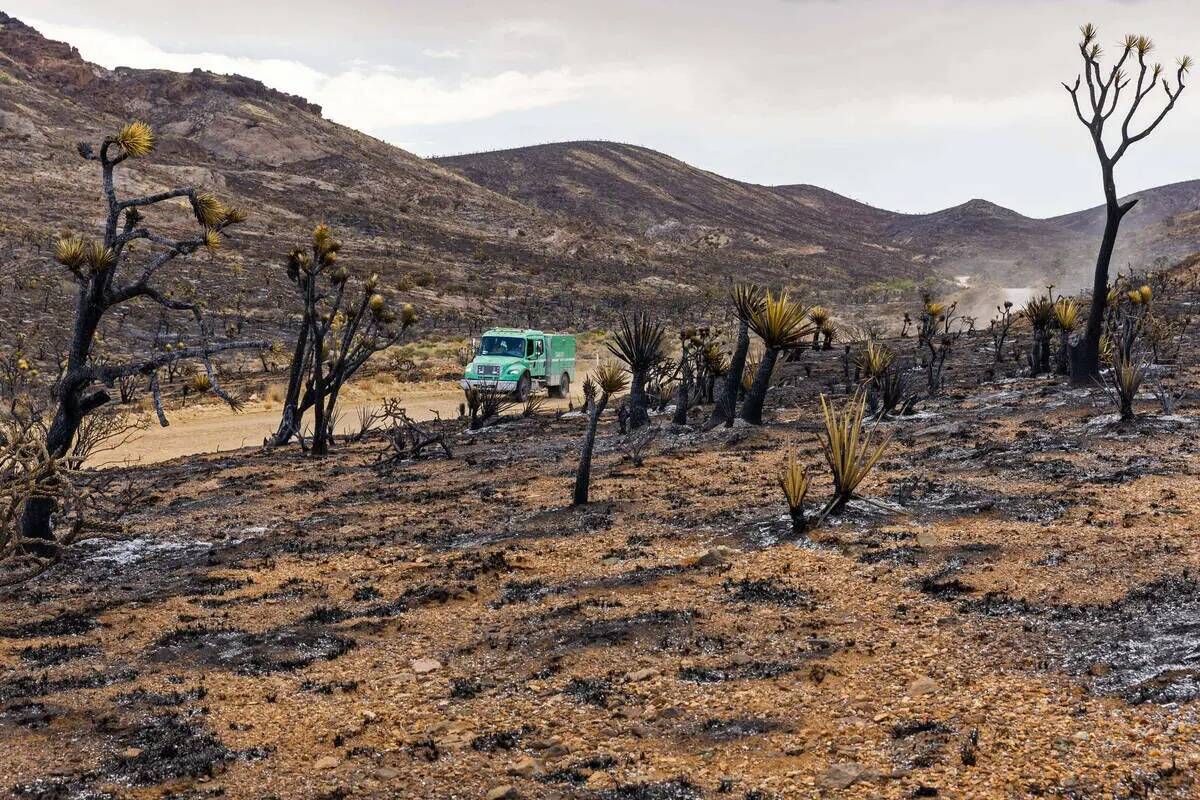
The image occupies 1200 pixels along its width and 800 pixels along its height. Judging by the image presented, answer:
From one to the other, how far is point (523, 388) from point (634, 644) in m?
18.6

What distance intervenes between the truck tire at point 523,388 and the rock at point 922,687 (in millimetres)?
19329

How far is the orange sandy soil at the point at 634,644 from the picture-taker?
5047mm

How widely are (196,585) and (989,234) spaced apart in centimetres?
13260

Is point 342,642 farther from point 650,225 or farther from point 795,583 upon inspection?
point 650,225

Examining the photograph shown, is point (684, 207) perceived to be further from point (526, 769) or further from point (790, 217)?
point (526, 769)

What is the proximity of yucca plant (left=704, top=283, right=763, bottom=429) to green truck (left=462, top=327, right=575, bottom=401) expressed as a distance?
881 centimetres

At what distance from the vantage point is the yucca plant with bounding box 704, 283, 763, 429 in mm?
15421

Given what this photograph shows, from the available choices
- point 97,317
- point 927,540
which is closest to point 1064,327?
point 927,540

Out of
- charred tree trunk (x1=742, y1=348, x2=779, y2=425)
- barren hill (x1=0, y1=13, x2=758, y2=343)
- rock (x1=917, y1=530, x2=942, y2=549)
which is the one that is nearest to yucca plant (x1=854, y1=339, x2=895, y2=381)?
charred tree trunk (x1=742, y1=348, x2=779, y2=425)

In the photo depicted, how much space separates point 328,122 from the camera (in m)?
92.6

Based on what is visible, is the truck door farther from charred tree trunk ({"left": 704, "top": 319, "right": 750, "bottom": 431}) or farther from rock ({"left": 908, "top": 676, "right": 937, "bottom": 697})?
rock ({"left": 908, "top": 676, "right": 937, "bottom": 697})

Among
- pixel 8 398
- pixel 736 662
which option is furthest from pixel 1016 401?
pixel 8 398

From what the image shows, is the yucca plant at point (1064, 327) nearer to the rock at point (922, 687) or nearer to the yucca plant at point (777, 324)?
the yucca plant at point (777, 324)

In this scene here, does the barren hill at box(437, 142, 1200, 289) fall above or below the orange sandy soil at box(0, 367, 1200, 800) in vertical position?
above
